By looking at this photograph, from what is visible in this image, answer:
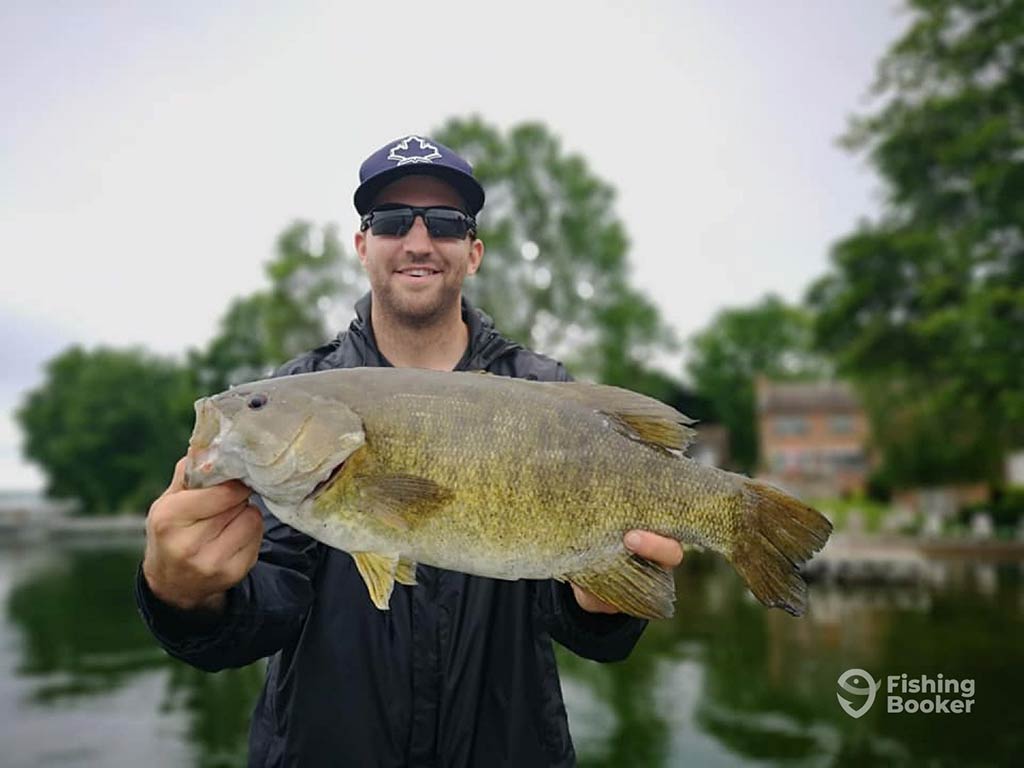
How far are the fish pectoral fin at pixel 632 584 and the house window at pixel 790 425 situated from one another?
2560 inches

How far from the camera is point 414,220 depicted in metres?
3.50

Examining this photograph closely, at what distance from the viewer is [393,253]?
3.45 meters

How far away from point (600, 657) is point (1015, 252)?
21.4 metres

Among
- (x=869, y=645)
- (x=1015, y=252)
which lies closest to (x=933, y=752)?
(x=869, y=645)

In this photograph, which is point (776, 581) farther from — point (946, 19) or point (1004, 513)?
point (1004, 513)

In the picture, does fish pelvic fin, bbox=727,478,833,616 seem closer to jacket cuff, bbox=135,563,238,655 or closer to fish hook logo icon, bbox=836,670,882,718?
jacket cuff, bbox=135,563,238,655

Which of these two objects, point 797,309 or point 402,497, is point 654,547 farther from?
point 797,309

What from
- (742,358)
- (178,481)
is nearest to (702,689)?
(178,481)

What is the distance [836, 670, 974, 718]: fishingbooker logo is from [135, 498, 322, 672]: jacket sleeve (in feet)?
32.9

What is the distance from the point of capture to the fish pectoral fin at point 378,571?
2613 millimetres

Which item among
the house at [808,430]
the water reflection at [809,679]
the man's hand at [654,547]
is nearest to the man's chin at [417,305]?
the man's hand at [654,547]

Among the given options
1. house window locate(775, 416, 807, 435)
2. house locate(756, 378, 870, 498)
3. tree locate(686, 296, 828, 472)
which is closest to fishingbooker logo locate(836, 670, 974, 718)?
house locate(756, 378, 870, 498)

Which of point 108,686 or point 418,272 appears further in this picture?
point 108,686

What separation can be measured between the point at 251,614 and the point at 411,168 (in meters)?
1.82
